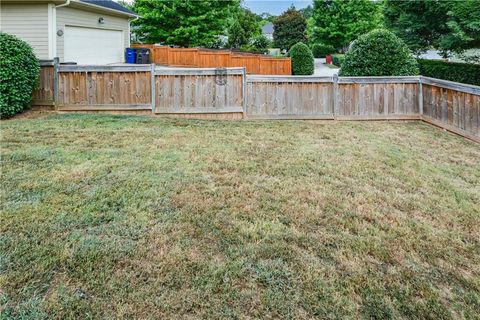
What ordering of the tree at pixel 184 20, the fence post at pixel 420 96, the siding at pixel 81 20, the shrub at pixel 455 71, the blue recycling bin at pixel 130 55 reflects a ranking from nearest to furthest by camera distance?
the fence post at pixel 420 96 → the shrub at pixel 455 71 → the siding at pixel 81 20 → the blue recycling bin at pixel 130 55 → the tree at pixel 184 20

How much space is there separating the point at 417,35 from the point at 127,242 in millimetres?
12504

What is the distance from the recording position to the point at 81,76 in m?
8.55

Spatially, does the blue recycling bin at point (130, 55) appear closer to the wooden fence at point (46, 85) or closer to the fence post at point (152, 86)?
the wooden fence at point (46, 85)

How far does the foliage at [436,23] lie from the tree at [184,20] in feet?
35.7

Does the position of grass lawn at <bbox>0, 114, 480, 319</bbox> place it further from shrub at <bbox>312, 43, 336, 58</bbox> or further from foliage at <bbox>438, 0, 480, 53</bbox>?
shrub at <bbox>312, 43, 336, 58</bbox>

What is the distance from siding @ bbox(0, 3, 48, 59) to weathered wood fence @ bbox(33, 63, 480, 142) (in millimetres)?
3424

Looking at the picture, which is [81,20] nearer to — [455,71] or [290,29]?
[455,71]

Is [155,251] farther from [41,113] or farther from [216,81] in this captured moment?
[41,113]

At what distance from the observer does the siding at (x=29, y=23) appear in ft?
36.2

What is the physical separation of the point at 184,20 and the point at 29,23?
37.3ft

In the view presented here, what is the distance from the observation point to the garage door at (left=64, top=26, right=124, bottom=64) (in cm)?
1252

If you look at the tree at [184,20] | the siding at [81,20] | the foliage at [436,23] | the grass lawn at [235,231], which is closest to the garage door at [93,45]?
the siding at [81,20]

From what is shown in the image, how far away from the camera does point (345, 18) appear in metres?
31.9

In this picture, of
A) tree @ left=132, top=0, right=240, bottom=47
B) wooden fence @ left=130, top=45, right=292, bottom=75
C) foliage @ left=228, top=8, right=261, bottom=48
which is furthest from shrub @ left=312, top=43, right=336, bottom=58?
wooden fence @ left=130, top=45, right=292, bottom=75
